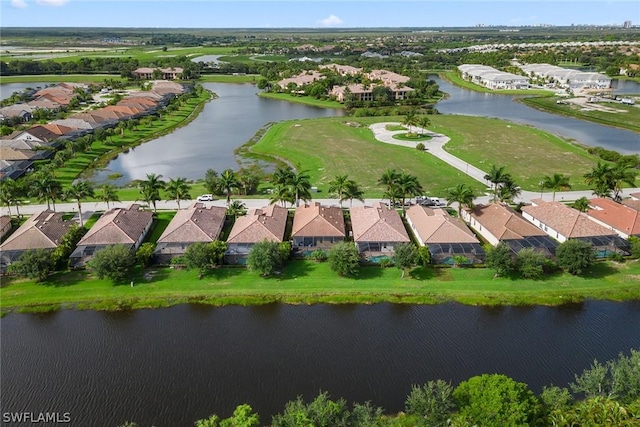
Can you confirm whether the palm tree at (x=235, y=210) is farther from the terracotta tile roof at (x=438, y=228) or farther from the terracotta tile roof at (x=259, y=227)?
the terracotta tile roof at (x=438, y=228)

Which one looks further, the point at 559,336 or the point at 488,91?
the point at 488,91

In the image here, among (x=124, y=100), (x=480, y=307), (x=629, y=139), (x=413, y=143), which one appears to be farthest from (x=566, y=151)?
(x=124, y=100)

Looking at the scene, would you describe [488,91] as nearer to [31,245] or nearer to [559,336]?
[559,336]

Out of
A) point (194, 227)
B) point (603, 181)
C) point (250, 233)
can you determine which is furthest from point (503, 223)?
point (194, 227)

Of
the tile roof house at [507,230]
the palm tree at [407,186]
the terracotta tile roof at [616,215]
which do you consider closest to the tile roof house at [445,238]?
the tile roof house at [507,230]

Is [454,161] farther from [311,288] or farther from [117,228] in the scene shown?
[117,228]

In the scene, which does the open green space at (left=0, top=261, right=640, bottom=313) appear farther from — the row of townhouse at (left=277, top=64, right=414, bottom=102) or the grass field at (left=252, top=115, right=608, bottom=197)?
the row of townhouse at (left=277, top=64, right=414, bottom=102)
